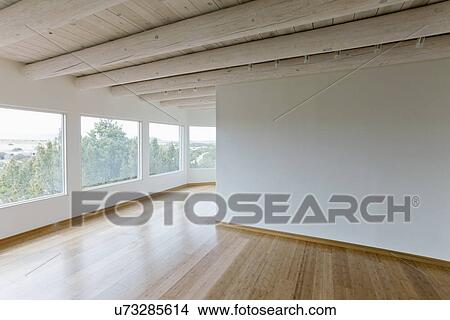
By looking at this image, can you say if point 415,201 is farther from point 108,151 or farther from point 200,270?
point 108,151

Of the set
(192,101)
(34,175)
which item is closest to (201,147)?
(192,101)

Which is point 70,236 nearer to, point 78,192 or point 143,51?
point 78,192

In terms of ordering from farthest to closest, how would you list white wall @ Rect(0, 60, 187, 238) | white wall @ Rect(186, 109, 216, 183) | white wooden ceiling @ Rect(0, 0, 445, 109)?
white wall @ Rect(186, 109, 216, 183) → white wall @ Rect(0, 60, 187, 238) → white wooden ceiling @ Rect(0, 0, 445, 109)

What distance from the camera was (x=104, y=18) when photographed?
2326 millimetres

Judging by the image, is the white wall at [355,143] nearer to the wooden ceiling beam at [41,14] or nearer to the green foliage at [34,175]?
the wooden ceiling beam at [41,14]

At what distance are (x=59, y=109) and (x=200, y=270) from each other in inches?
136

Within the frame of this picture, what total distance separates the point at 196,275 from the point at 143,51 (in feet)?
7.84

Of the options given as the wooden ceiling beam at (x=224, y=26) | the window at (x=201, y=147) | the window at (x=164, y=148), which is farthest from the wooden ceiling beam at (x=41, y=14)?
the window at (x=201, y=147)

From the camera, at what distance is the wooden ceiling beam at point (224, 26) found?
1.88m

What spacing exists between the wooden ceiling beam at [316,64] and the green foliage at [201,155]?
3782mm

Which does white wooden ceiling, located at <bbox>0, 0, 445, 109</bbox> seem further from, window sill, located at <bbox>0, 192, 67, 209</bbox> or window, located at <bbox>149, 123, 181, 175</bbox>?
window, located at <bbox>149, 123, 181, 175</bbox>

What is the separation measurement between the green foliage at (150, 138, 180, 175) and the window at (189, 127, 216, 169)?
0.61m

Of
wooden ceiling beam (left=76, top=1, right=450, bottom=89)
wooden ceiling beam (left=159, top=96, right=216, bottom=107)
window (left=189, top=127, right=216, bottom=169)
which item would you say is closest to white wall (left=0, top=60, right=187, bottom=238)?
wooden ceiling beam (left=159, top=96, right=216, bottom=107)

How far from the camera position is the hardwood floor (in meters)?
2.38
